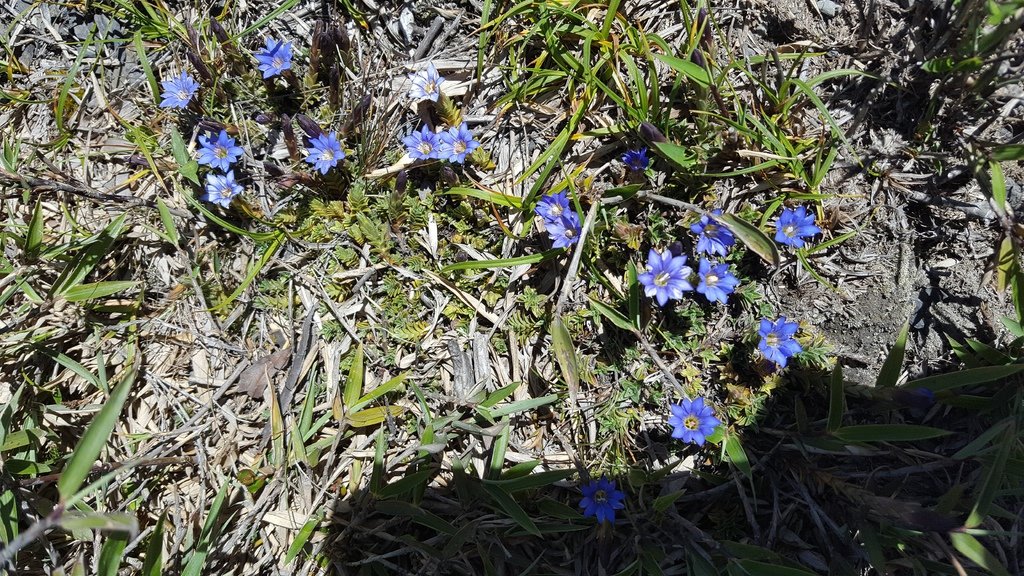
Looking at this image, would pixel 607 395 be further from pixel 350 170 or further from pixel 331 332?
pixel 350 170

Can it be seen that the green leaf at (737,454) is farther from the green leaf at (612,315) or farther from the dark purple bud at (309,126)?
the dark purple bud at (309,126)

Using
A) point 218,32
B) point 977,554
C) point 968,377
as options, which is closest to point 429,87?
point 218,32

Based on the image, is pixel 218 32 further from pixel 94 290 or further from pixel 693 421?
pixel 693 421

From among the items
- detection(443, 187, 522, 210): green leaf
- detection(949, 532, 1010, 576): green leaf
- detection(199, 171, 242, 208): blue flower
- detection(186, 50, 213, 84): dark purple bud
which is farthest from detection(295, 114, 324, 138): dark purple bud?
detection(949, 532, 1010, 576): green leaf

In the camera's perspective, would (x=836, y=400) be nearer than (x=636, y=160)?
Yes

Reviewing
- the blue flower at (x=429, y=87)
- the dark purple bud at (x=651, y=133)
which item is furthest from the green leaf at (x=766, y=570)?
the blue flower at (x=429, y=87)

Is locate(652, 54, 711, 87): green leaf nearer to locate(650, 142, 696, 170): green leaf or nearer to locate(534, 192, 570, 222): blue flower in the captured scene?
locate(650, 142, 696, 170): green leaf
